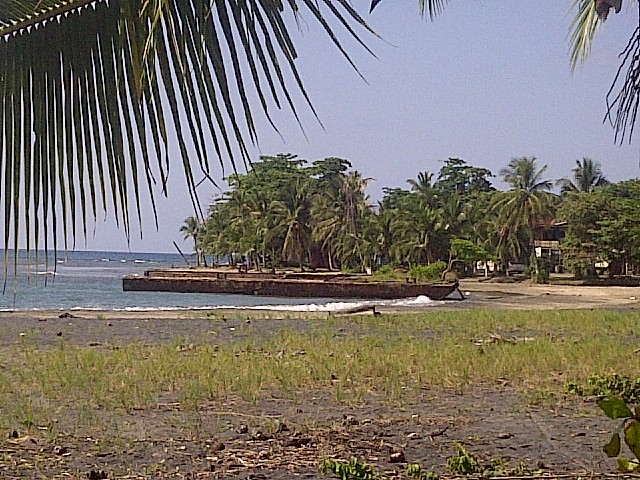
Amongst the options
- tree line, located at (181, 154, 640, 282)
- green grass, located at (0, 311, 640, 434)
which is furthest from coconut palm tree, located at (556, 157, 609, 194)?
green grass, located at (0, 311, 640, 434)

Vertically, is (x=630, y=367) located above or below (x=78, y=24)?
below

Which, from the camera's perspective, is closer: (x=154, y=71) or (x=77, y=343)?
(x=154, y=71)

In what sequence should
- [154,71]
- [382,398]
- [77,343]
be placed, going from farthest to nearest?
[77,343] < [382,398] < [154,71]

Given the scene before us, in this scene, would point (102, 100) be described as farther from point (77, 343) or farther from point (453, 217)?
point (453, 217)

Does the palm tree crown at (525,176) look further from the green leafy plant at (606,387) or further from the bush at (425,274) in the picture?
the green leafy plant at (606,387)

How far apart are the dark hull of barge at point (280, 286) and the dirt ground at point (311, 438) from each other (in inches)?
998

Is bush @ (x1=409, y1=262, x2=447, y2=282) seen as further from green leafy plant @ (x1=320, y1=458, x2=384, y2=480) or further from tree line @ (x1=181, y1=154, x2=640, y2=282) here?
green leafy plant @ (x1=320, y1=458, x2=384, y2=480)

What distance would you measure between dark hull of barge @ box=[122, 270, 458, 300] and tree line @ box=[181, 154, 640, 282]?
1952 mm

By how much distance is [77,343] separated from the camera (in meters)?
10.9

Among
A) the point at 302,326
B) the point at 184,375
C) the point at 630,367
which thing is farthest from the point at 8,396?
the point at 302,326

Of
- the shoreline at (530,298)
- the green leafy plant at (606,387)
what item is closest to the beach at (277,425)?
the green leafy plant at (606,387)

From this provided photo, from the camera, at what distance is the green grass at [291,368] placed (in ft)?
21.3

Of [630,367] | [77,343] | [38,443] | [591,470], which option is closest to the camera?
[591,470]

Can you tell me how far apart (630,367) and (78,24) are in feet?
25.9
